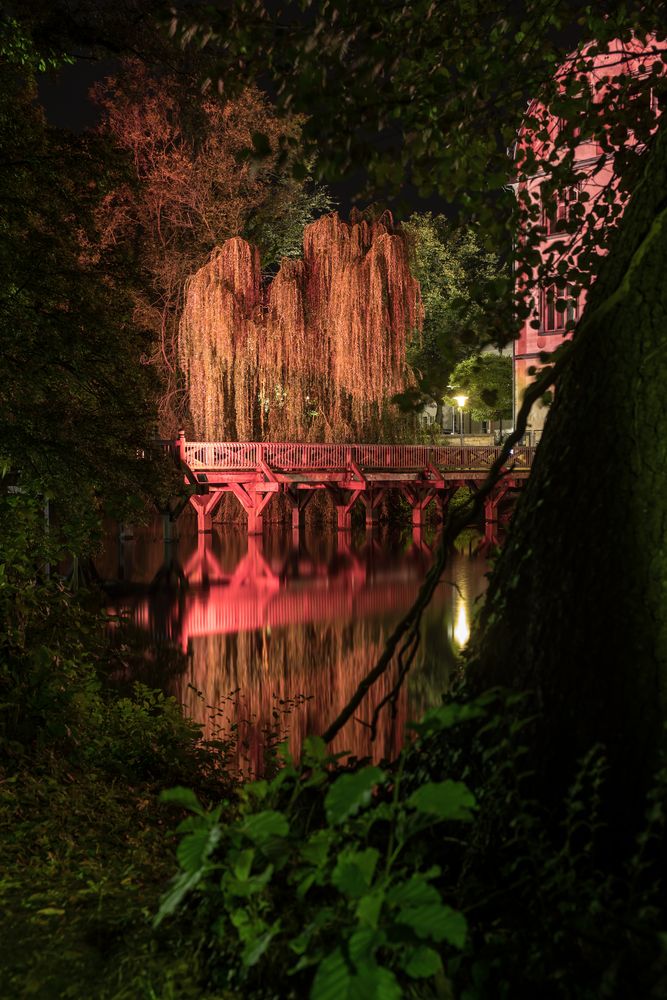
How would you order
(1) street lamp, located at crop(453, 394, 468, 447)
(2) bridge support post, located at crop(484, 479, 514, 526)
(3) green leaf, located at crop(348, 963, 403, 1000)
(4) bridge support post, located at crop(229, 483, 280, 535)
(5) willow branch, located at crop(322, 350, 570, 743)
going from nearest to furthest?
(3) green leaf, located at crop(348, 963, 403, 1000) → (5) willow branch, located at crop(322, 350, 570, 743) → (4) bridge support post, located at crop(229, 483, 280, 535) → (2) bridge support post, located at crop(484, 479, 514, 526) → (1) street lamp, located at crop(453, 394, 468, 447)

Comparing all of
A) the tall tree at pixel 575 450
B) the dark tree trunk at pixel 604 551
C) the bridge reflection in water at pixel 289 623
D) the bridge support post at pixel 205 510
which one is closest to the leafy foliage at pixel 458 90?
the tall tree at pixel 575 450

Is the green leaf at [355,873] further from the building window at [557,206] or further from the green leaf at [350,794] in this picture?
the building window at [557,206]

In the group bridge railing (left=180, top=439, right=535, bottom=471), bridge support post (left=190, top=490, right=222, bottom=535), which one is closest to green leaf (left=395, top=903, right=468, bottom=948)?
bridge railing (left=180, top=439, right=535, bottom=471)

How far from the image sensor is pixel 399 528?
34656mm

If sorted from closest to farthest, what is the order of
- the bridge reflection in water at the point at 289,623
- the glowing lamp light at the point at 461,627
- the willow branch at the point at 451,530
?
the willow branch at the point at 451,530, the bridge reflection in water at the point at 289,623, the glowing lamp light at the point at 461,627

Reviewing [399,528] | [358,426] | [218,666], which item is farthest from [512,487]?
A: [218,666]

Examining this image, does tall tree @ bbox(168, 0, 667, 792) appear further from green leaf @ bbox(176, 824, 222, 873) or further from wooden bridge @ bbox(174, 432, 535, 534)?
wooden bridge @ bbox(174, 432, 535, 534)

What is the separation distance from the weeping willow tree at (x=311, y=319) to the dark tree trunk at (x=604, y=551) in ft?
74.5

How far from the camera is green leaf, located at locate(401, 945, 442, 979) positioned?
188cm

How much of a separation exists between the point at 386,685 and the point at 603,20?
27.8ft

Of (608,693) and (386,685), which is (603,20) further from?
(386,685)

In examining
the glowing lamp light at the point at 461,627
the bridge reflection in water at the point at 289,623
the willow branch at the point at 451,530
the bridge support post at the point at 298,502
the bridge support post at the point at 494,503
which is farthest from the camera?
the bridge support post at the point at 494,503

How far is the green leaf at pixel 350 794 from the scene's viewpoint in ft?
6.40

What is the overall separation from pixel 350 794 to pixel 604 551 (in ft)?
4.18
